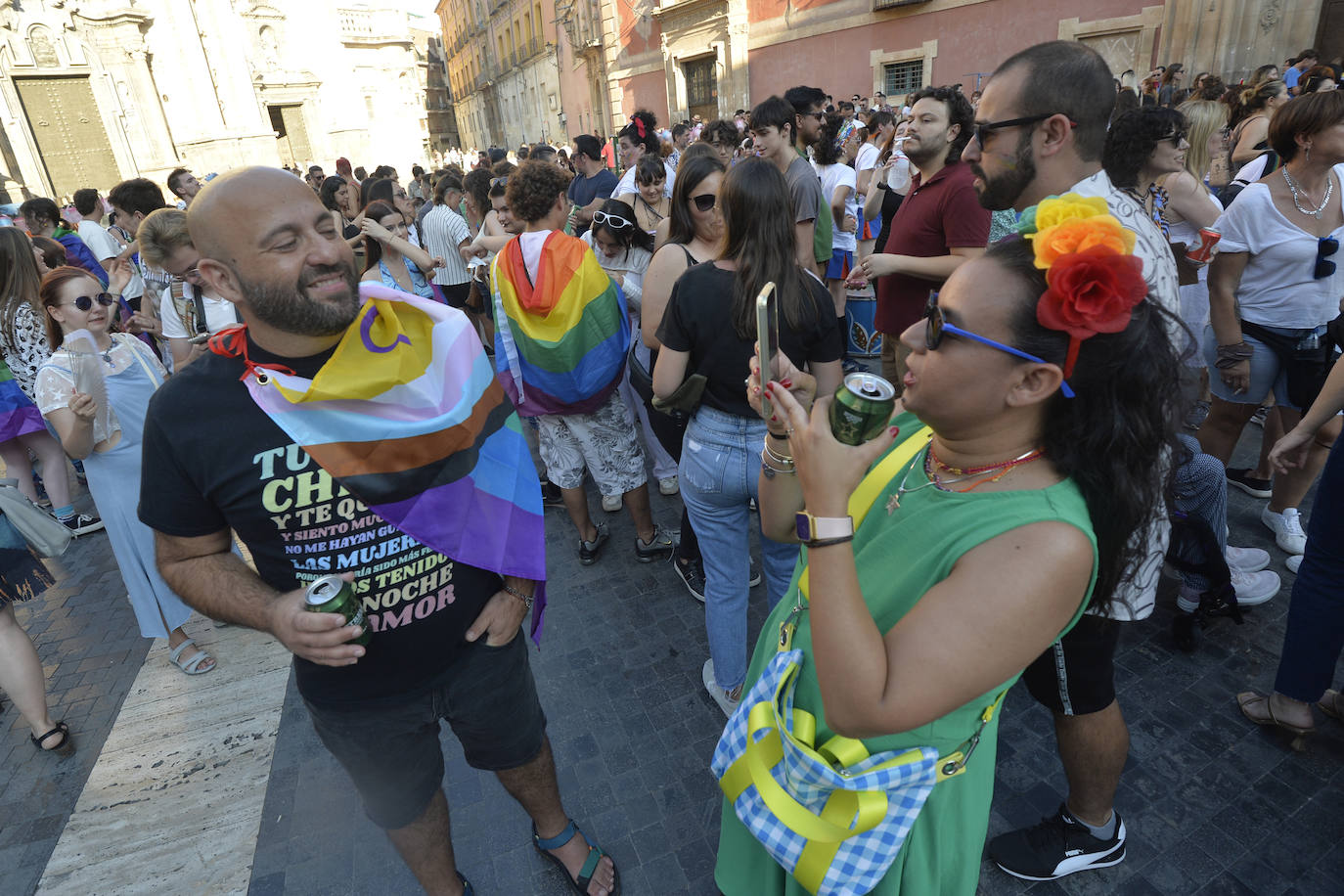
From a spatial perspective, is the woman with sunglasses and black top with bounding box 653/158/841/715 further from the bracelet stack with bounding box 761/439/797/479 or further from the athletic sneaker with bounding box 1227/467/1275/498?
the athletic sneaker with bounding box 1227/467/1275/498

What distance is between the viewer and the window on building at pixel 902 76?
17.1 m

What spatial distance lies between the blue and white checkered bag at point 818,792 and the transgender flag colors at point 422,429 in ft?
2.82

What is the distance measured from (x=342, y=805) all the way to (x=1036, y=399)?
2889 millimetres

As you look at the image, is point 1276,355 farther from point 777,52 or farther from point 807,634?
point 777,52

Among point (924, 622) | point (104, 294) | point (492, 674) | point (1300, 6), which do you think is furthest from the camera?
point (1300, 6)

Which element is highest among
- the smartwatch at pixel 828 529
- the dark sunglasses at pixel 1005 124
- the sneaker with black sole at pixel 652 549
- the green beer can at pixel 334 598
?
the dark sunglasses at pixel 1005 124

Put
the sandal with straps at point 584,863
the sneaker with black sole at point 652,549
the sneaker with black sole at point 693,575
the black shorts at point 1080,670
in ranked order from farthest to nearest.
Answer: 1. the sneaker with black sole at point 652,549
2. the sneaker with black sole at point 693,575
3. the sandal with straps at point 584,863
4. the black shorts at point 1080,670

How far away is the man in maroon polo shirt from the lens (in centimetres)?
343

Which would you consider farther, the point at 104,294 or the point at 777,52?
the point at 777,52

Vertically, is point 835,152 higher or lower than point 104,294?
higher

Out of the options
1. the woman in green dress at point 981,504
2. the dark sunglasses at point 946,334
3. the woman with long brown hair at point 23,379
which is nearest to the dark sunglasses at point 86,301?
the woman with long brown hair at point 23,379

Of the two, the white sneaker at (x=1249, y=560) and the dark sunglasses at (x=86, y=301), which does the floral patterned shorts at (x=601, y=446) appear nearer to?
the dark sunglasses at (x=86, y=301)

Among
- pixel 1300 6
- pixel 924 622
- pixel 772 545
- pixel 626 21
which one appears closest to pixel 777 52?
pixel 626 21

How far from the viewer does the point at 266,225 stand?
1604mm
